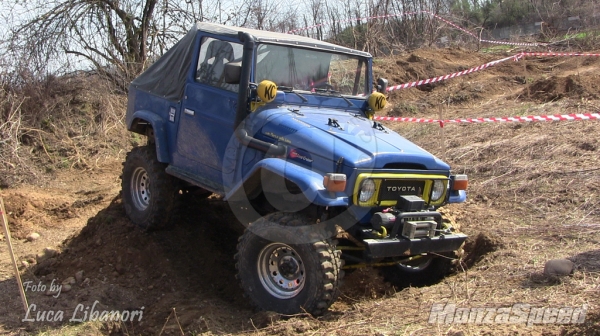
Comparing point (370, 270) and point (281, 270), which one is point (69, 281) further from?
point (370, 270)

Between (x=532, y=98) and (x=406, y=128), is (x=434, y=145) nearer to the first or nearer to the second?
(x=406, y=128)

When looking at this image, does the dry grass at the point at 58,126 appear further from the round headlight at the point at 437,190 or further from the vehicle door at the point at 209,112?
the round headlight at the point at 437,190

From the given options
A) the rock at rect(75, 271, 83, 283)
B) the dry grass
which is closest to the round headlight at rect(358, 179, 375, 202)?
the rock at rect(75, 271, 83, 283)

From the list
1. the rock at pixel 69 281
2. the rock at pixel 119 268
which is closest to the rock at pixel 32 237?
the rock at pixel 69 281

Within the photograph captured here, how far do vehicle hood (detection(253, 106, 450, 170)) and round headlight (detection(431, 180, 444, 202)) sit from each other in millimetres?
124

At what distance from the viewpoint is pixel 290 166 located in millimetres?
4527

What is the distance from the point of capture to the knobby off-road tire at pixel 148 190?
5961mm

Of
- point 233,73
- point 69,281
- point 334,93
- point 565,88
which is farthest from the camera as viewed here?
point 565,88

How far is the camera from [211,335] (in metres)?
4.23

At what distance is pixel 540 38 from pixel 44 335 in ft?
65.2

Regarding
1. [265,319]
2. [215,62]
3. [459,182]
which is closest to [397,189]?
[459,182]

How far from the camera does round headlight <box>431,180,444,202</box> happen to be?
15.9ft

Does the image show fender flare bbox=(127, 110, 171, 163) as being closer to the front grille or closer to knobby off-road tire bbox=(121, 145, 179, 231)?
knobby off-road tire bbox=(121, 145, 179, 231)

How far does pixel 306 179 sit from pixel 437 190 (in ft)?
3.93
